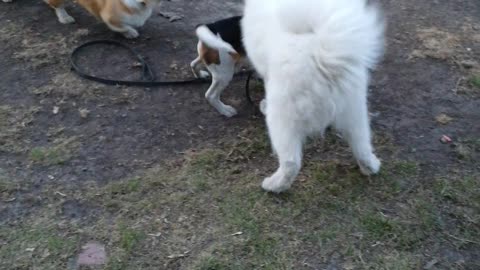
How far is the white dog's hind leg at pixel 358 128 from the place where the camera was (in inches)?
100

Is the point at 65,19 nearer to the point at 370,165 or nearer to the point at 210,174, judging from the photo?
the point at 210,174

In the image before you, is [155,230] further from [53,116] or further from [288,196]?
[53,116]

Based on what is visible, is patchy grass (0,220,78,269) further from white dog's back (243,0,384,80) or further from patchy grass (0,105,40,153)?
white dog's back (243,0,384,80)

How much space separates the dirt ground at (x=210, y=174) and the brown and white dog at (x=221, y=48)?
31 centimetres

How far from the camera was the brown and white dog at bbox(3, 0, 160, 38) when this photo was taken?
4.11 meters

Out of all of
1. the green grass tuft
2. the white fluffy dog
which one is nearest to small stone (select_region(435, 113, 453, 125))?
the green grass tuft

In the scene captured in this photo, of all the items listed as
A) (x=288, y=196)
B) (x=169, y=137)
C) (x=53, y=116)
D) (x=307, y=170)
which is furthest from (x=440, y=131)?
(x=53, y=116)

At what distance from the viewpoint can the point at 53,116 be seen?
3.49m

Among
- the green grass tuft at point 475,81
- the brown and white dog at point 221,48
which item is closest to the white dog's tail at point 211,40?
the brown and white dog at point 221,48

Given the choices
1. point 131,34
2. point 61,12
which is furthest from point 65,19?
point 131,34

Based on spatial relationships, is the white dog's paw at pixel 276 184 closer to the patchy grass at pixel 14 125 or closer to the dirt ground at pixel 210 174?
the dirt ground at pixel 210 174

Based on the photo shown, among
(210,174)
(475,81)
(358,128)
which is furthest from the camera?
(475,81)

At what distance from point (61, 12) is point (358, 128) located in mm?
2812

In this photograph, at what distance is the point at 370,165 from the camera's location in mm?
2912
